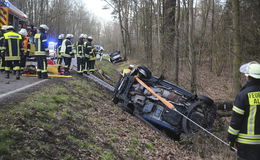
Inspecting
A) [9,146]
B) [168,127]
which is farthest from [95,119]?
[9,146]

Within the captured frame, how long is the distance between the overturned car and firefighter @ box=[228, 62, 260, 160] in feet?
10.6

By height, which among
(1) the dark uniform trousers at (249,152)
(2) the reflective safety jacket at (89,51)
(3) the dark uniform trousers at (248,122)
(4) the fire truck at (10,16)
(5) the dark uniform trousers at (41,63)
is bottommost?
(1) the dark uniform trousers at (249,152)

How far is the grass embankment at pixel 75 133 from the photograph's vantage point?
13.2 ft

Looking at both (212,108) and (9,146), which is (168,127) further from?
(9,146)

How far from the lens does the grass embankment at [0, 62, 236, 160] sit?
4020 millimetres

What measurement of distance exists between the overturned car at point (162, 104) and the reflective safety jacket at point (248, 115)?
128 inches

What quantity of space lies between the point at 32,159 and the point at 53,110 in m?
2.55

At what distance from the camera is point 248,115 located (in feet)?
12.9

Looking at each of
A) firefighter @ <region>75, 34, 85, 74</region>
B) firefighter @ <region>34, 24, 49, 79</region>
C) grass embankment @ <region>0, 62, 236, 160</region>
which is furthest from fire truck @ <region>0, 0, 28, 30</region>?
grass embankment @ <region>0, 62, 236, 160</region>

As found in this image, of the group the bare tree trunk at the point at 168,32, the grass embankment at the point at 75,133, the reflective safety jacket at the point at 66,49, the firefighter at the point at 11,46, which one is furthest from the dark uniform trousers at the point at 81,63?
the bare tree trunk at the point at 168,32

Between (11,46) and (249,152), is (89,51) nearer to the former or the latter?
(11,46)

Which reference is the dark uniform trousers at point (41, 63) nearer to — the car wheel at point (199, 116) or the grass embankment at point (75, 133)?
the grass embankment at point (75, 133)

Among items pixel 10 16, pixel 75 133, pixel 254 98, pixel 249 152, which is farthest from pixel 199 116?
pixel 10 16

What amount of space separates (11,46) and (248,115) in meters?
8.51
